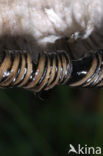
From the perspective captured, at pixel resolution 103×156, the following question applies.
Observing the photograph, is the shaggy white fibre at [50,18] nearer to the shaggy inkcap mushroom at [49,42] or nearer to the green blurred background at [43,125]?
the shaggy inkcap mushroom at [49,42]

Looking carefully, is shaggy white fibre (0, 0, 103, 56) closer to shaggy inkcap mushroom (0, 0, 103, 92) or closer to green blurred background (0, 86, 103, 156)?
shaggy inkcap mushroom (0, 0, 103, 92)

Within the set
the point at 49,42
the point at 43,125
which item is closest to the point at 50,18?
the point at 49,42

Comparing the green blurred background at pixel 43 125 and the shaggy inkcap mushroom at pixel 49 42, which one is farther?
the green blurred background at pixel 43 125

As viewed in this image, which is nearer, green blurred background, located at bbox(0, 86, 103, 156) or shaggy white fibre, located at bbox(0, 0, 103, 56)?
shaggy white fibre, located at bbox(0, 0, 103, 56)

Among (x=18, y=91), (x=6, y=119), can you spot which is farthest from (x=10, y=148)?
(x=18, y=91)

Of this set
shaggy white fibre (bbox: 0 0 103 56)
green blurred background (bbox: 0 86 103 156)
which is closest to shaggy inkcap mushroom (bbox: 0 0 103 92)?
shaggy white fibre (bbox: 0 0 103 56)

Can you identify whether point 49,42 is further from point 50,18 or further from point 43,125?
point 43,125

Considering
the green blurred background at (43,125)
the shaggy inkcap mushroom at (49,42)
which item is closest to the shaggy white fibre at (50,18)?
the shaggy inkcap mushroom at (49,42)
